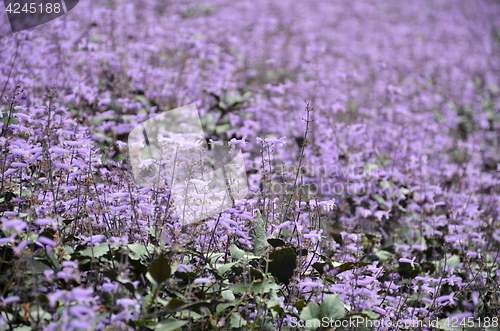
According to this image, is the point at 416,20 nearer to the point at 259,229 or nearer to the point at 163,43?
the point at 163,43

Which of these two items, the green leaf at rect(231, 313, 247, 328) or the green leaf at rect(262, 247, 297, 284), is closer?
the green leaf at rect(231, 313, 247, 328)

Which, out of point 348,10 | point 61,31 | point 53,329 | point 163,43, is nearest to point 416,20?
point 348,10

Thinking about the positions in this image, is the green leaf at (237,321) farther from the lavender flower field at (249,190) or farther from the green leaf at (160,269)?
the green leaf at (160,269)

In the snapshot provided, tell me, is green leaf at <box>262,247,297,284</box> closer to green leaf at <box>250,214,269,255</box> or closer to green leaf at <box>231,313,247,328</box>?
green leaf at <box>250,214,269,255</box>

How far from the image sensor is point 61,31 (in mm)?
6434

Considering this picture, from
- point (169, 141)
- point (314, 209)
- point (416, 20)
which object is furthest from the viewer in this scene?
point (416, 20)

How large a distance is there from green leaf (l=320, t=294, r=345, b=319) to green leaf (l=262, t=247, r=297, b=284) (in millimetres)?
368

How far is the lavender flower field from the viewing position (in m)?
2.56

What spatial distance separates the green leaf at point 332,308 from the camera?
261 cm

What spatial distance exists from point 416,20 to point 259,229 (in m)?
22.5

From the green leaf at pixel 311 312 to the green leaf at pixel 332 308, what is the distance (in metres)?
0.03

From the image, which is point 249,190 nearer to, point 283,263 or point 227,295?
point 283,263

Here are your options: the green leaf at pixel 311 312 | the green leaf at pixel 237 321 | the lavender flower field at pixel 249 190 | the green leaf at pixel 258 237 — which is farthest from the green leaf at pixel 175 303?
the green leaf at pixel 258 237

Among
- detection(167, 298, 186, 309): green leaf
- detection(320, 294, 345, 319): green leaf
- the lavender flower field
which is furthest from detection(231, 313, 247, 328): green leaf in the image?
detection(320, 294, 345, 319): green leaf
